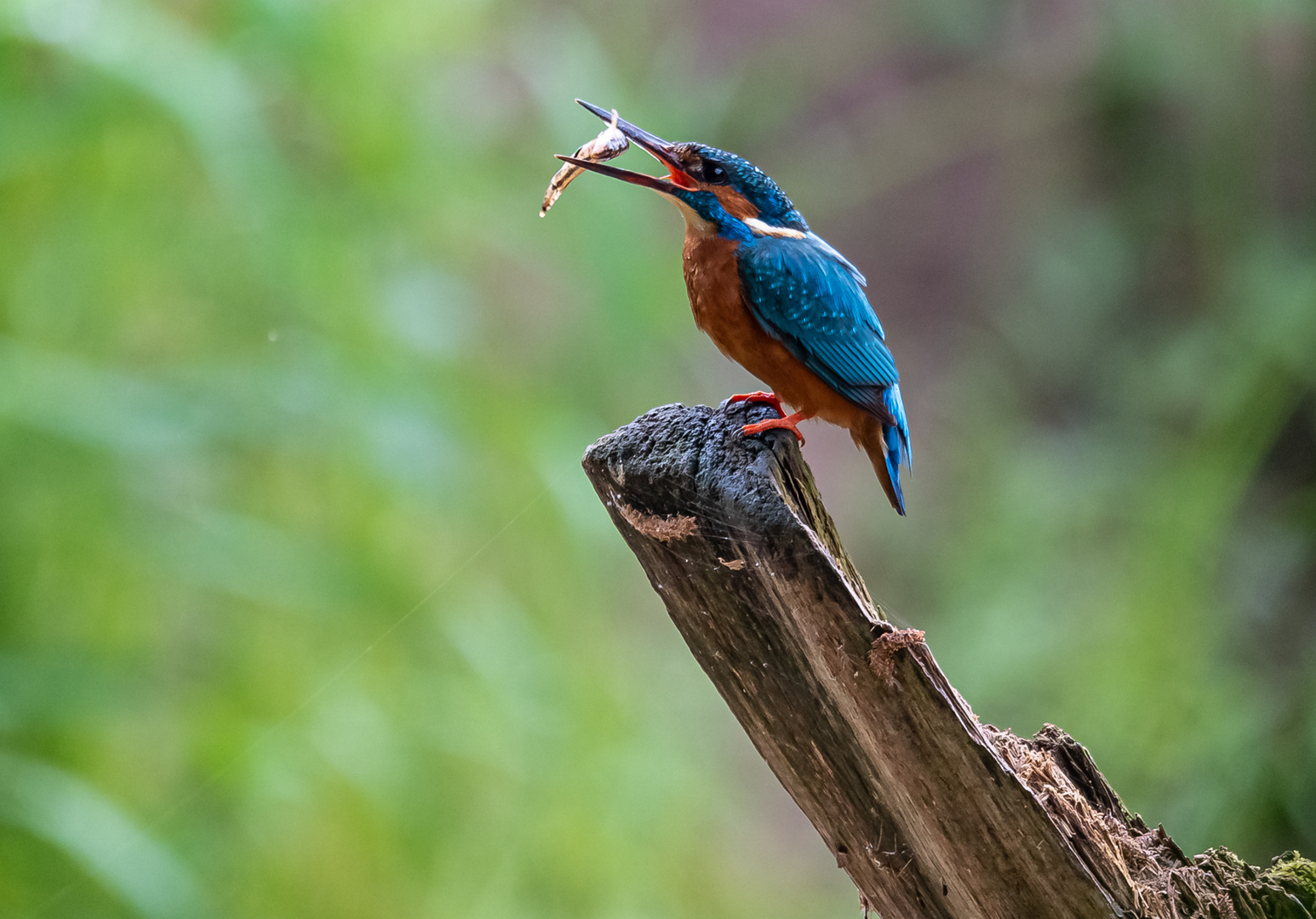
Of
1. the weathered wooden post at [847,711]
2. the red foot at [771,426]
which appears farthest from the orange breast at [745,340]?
the weathered wooden post at [847,711]

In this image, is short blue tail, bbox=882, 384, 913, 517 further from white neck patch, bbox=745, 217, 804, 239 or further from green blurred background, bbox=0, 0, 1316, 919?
green blurred background, bbox=0, 0, 1316, 919

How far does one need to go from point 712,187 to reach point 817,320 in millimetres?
239

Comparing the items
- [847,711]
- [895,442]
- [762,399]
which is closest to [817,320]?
[762,399]

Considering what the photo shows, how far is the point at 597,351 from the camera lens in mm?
2768

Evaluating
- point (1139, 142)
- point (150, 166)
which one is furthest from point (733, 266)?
point (1139, 142)

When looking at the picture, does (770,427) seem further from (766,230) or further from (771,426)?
(766,230)

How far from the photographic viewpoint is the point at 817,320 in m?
1.42

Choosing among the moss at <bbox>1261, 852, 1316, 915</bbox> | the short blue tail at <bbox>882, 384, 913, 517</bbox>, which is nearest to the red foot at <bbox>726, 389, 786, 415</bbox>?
the short blue tail at <bbox>882, 384, 913, 517</bbox>

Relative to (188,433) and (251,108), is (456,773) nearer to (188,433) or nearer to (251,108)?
(188,433)

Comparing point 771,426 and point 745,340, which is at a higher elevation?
point 745,340

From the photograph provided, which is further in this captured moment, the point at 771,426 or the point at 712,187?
the point at 712,187

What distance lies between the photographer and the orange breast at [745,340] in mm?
1416

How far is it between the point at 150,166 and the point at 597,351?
43.0 inches

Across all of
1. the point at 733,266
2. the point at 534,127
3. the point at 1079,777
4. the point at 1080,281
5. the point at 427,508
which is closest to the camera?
the point at 1079,777
